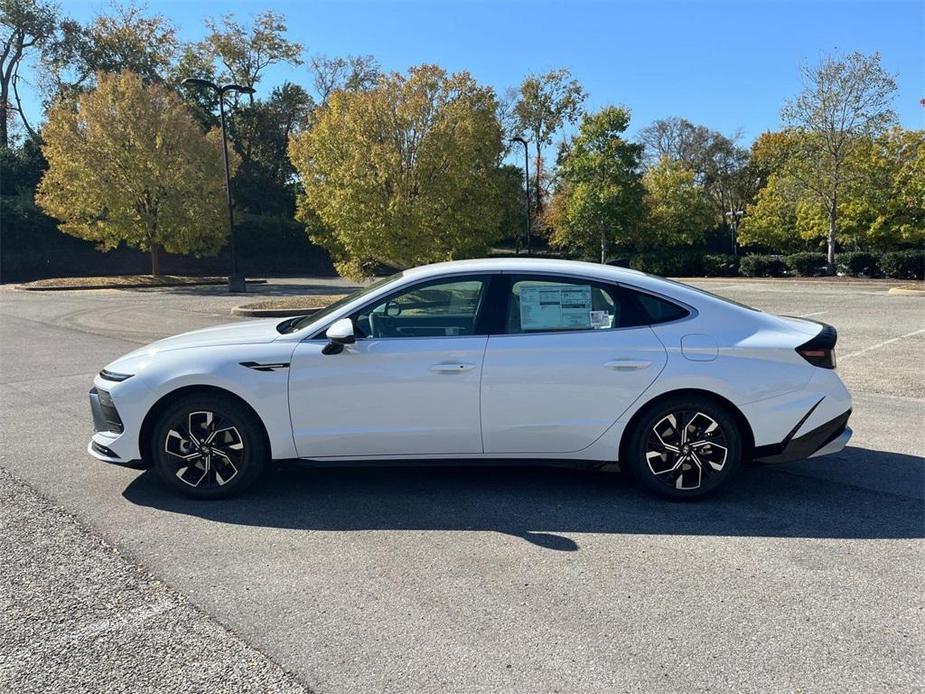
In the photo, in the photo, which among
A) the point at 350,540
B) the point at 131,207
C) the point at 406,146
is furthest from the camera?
the point at 131,207

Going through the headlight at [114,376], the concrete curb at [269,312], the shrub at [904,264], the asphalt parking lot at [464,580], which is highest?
the shrub at [904,264]

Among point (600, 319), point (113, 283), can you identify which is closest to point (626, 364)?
point (600, 319)

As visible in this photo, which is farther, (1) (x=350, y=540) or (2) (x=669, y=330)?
(2) (x=669, y=330)

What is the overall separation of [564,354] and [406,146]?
16036mm

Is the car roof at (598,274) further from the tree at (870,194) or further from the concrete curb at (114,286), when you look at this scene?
the tree at (870,194)

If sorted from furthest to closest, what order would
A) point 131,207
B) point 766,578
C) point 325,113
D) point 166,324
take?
1. point 131,207
2. point 325,113
3. point 166,324
4. point 766,578

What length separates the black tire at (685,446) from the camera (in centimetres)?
441

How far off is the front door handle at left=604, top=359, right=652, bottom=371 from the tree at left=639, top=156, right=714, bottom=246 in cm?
3644

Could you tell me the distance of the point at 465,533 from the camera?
409cm

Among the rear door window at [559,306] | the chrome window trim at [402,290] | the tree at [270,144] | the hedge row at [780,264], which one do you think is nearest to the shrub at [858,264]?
Result: the hedge row at [780,264]

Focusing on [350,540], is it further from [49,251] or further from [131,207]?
[49,251]

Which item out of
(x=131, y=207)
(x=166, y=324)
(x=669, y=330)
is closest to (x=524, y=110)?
(x=131, y=207)

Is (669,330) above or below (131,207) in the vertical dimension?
below

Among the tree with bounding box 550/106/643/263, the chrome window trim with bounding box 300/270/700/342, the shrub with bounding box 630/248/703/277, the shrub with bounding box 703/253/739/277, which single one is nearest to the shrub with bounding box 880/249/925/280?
the shrub with bounding box 703/253/739/277
